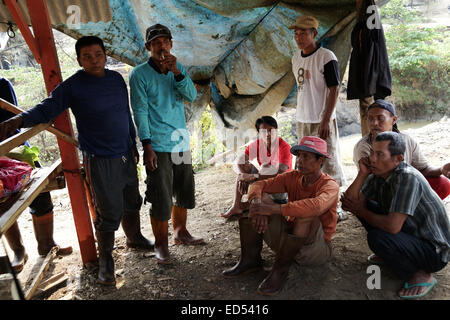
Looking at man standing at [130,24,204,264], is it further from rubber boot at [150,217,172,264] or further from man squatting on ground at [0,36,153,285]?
man squatting on ground at [0,36,153,285]

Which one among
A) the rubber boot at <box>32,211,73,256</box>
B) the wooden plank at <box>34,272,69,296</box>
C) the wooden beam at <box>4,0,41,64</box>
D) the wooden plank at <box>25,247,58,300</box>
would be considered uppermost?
the wooden beam at <box>4,0,41,64</box>

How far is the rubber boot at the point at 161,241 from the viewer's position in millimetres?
3018

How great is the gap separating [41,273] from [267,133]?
2539mm

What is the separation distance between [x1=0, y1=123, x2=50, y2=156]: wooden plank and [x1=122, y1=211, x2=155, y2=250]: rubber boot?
1.20m

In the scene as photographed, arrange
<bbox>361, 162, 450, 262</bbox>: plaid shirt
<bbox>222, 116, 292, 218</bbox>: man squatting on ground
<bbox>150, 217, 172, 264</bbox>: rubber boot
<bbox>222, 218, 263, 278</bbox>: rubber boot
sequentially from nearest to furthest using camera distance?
1. <bbox>361, 162, 450, 262</bbox>: plaid shirt
2. <bbox>222, 218, 263, 278</bbox>: rubber boot
3. <bbox>150, 217, 172, 264</bbox>: rubber boot
4. <bbox>222, 116, 292, 218</bbox>: man squatting on ground

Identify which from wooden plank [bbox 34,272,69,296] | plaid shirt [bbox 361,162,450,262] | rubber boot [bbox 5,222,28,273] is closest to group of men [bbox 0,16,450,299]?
plaid shirt [bbox 361,162,450,262]

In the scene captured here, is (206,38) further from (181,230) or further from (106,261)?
(106,261)

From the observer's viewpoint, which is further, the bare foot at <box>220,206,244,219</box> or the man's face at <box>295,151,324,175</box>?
the bare foot at <box>220,206,244,219</box>

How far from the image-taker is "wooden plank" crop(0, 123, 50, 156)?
195 centimetres

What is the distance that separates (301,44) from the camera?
3309mm

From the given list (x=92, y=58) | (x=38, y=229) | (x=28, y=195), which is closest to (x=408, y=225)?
(x=92, y=58)

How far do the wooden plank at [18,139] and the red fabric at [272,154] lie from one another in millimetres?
2094

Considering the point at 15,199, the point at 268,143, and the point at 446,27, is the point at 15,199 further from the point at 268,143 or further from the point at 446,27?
the point at 446,27

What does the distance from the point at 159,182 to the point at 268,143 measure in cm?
140
